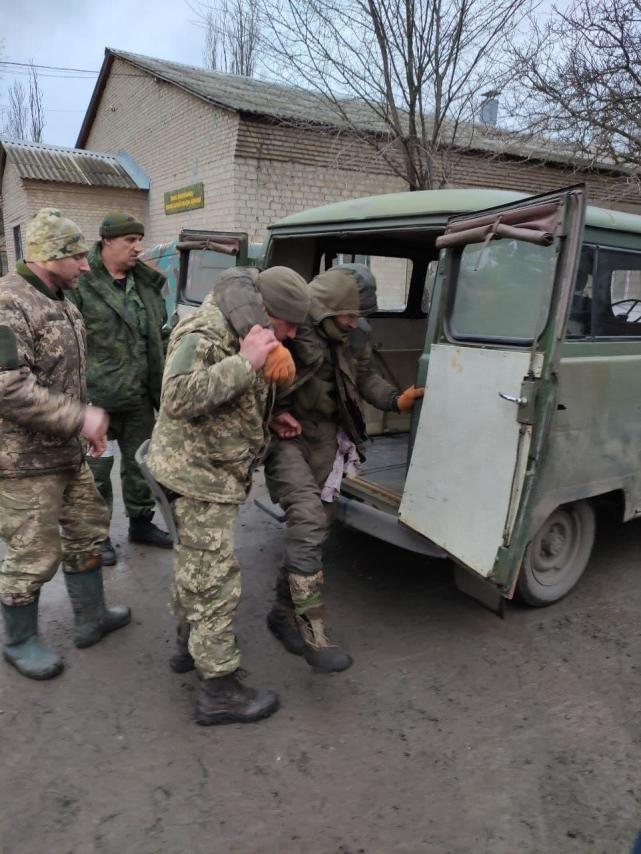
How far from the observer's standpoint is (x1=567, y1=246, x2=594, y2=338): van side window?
3.05 metres

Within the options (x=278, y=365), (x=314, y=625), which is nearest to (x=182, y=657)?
(x=314, y=625)

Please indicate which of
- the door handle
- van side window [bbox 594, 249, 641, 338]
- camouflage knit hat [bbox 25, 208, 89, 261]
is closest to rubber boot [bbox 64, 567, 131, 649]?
camouflage knit hat [bbox 25, 208, 89, 261]

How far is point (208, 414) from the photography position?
2.41 m

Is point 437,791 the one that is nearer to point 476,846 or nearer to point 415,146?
point 476,846

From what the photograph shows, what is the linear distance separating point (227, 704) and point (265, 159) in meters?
9.85

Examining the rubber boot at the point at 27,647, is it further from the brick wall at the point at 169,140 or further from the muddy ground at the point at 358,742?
the brick wall at the point at 169,140

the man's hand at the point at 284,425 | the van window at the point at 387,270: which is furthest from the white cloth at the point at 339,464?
the van window at the point at 387,270

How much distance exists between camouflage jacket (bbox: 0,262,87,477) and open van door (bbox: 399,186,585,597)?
1.56 meters

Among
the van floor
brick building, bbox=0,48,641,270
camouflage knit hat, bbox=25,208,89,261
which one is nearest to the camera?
camouflage knit hat, bbox=25,208,89,261

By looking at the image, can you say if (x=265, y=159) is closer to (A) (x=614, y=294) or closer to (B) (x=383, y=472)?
(B) (x=383, y=472)

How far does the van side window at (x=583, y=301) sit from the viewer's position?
305cm

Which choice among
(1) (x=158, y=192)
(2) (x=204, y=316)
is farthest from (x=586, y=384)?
(1) (x=158, y=192)

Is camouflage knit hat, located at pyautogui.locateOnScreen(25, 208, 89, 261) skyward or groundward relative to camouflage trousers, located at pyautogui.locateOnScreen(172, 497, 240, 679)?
skyward

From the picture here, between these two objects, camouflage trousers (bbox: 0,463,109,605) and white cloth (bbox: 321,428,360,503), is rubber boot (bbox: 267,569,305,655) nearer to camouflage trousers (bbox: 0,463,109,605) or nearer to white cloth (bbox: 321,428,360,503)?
white cloth (bbox: 321,428,360,503)
